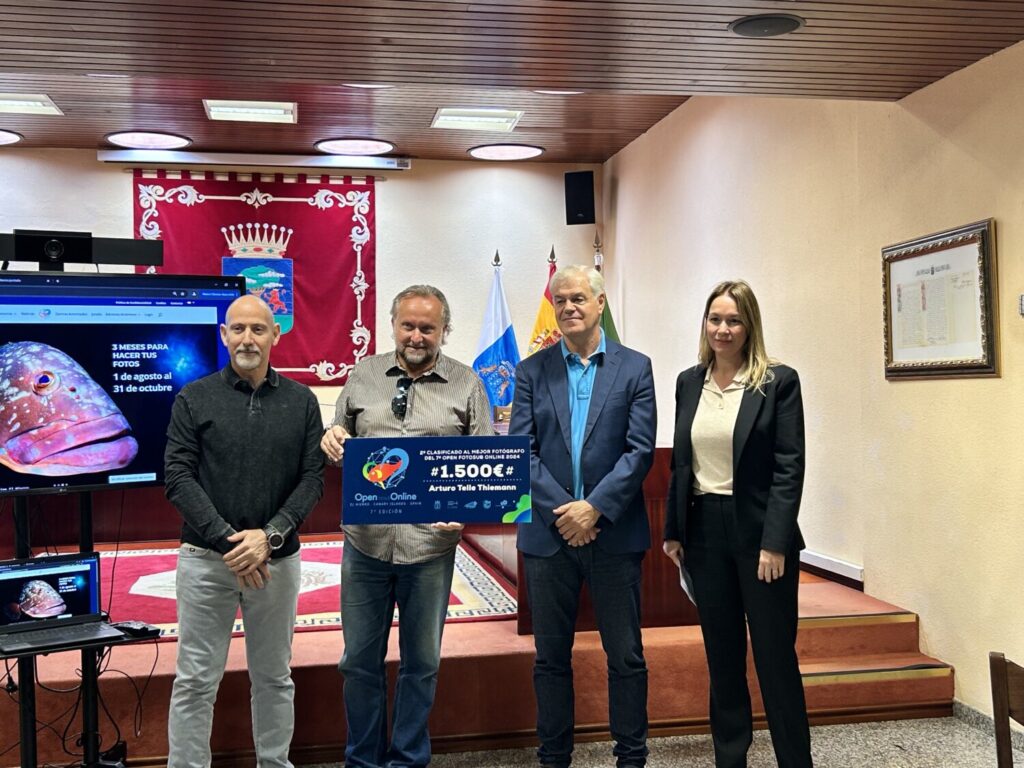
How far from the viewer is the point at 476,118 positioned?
6.25 metres

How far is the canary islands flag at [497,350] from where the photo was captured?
685 cm

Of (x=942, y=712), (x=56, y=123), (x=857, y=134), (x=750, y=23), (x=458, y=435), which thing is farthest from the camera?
(x=56, y=123)

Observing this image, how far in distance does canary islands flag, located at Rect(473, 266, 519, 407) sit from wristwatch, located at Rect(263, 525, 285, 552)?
166 inches

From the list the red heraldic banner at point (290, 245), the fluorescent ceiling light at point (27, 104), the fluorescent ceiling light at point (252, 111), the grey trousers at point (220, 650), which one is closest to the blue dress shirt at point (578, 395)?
the grey trousers at point (220, 650)

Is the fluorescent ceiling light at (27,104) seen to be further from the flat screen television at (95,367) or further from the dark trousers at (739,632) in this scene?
the dark trousers at (739,632)

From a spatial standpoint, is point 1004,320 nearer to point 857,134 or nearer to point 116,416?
point 857,134

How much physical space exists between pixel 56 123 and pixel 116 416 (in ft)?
14.3

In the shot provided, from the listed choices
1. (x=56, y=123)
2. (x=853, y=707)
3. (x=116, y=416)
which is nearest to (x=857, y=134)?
(x=853, y=707)

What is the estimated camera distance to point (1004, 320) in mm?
3359

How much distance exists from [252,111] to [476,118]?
4.76ft

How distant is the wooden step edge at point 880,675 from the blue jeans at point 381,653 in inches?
62.1

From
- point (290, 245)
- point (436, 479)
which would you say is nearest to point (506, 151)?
point (290, 245)

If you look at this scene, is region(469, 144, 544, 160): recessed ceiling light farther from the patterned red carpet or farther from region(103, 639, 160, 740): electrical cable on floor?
region(103, 639, 160, 740): electrical cable on floor

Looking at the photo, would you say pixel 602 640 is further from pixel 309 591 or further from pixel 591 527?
pixel 309 591
